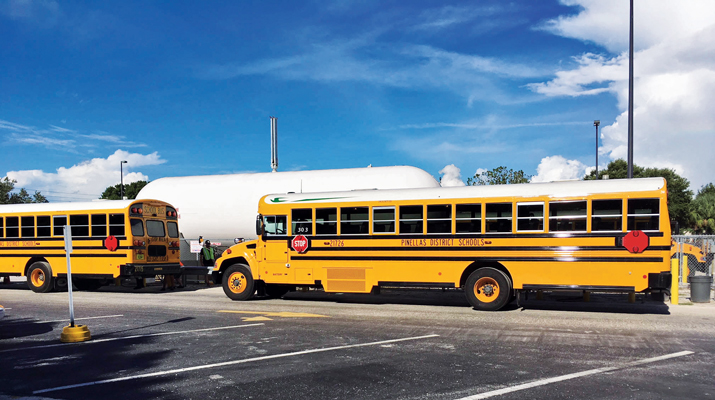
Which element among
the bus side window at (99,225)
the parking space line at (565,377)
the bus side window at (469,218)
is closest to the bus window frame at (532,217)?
the bus side window at (469,218)

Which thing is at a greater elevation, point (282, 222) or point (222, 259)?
point (282, 222)

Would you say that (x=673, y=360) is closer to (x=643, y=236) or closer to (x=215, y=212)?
(x=643, y=236)

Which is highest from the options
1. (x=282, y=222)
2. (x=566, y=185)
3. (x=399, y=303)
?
(x=566, y=185)

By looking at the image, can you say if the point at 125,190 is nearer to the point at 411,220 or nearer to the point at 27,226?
the point at 27,226

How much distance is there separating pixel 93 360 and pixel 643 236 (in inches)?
416

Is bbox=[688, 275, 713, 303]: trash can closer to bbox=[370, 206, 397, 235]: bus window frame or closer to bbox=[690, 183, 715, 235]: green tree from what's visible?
bbox=[370, 206, 397, 235]: bus window frame

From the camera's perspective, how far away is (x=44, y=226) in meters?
18.2

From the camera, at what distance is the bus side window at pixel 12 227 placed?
1848 centimetres

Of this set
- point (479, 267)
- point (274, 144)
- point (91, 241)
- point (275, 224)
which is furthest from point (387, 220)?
point (274, 144)

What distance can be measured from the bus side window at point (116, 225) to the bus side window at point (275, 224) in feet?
17.1

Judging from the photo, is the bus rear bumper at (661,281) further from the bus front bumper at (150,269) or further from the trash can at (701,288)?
the bus front bumper at (150,269)

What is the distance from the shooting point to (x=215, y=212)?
2148cm

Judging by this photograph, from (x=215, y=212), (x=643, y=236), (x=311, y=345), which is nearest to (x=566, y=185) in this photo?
(x=643, y=236)

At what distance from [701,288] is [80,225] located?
Result: 59.1 ft
